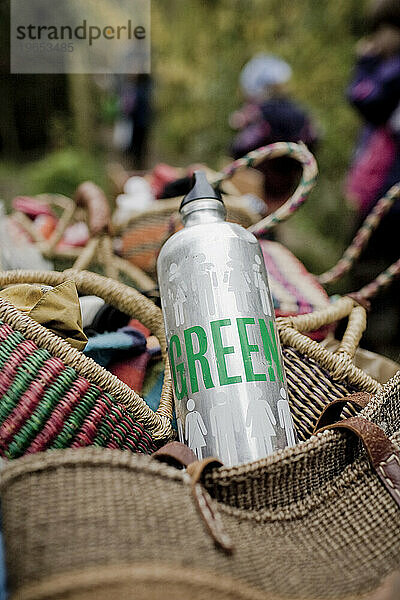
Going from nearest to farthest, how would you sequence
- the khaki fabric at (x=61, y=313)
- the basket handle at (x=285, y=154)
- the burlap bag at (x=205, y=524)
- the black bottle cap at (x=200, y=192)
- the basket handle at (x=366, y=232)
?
the burlap bag at (x=205, y=524) < the khaki fabric at (x=61, y=313) < the black bottle cap at (x=200, y=192) < the basket handle at (x=285, y=154) < the basket handle at (x=366, y=232)

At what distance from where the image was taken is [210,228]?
0.77 meters

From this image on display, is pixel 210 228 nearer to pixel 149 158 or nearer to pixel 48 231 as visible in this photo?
pixel 48 231

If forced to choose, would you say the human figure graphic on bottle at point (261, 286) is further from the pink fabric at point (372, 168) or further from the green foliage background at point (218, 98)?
the green foliage background at point (218, 98)

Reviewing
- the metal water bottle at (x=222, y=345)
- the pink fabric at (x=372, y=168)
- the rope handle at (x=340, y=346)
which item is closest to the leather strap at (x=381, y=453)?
the metal water bottle at (x=222, y=345)

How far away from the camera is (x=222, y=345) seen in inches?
27.8

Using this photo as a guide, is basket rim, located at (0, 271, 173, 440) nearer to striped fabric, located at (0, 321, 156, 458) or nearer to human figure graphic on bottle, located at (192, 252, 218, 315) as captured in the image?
striped fabric, located at (0, 321, 156, 458)

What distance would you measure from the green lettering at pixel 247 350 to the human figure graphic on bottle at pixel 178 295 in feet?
0.27

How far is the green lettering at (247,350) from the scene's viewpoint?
0.70m

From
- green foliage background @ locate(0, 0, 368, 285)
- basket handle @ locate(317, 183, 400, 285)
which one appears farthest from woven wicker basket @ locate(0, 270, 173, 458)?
green foliage background @ locate(0, 0, 368, 285)

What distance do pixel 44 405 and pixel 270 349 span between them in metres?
0.30

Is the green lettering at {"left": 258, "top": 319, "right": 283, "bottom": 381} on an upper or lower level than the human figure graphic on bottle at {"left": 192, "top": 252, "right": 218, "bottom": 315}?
lower

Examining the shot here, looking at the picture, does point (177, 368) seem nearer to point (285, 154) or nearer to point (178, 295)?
point (178, 295)

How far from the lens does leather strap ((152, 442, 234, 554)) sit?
0.50 m

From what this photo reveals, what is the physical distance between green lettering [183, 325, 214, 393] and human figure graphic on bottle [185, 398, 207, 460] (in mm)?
28
